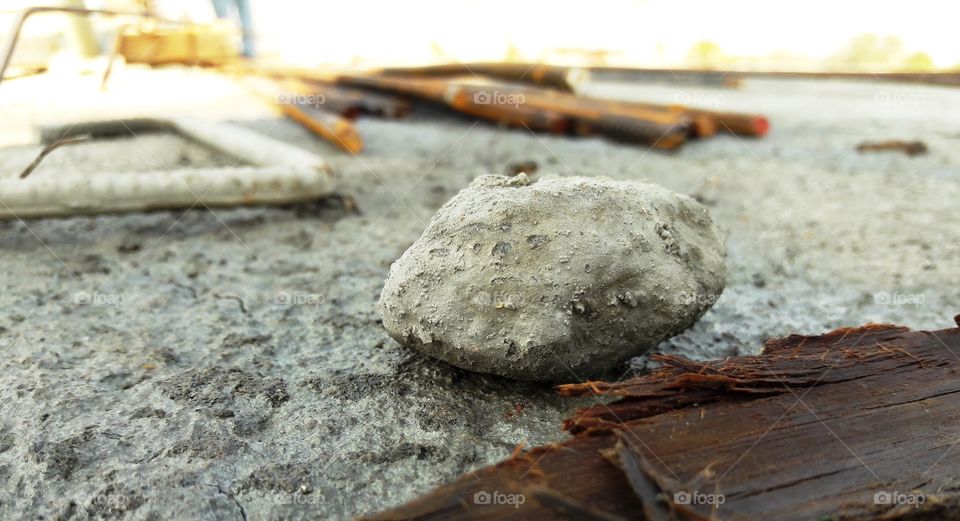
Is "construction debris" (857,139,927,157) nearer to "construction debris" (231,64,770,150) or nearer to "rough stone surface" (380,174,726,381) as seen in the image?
"construction debris" (231,64,770,150)

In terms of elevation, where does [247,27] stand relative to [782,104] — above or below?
above

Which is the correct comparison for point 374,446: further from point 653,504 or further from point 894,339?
point 894,339

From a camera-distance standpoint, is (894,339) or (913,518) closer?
(913,518)

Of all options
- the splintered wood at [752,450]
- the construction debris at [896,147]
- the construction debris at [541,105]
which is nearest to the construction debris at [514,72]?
the construction debris at [541,105]

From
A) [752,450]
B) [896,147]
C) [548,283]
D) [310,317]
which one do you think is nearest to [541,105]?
[896,147]

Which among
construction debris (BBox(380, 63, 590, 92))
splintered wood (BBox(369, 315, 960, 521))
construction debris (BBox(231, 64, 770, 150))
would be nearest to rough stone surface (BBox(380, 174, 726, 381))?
splintered wood (BBox(369, 315, 960, 521))

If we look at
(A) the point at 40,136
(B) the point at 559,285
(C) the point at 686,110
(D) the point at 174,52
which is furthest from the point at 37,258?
(D) the point at 174,52

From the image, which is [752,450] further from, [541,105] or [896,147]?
[541,105]
